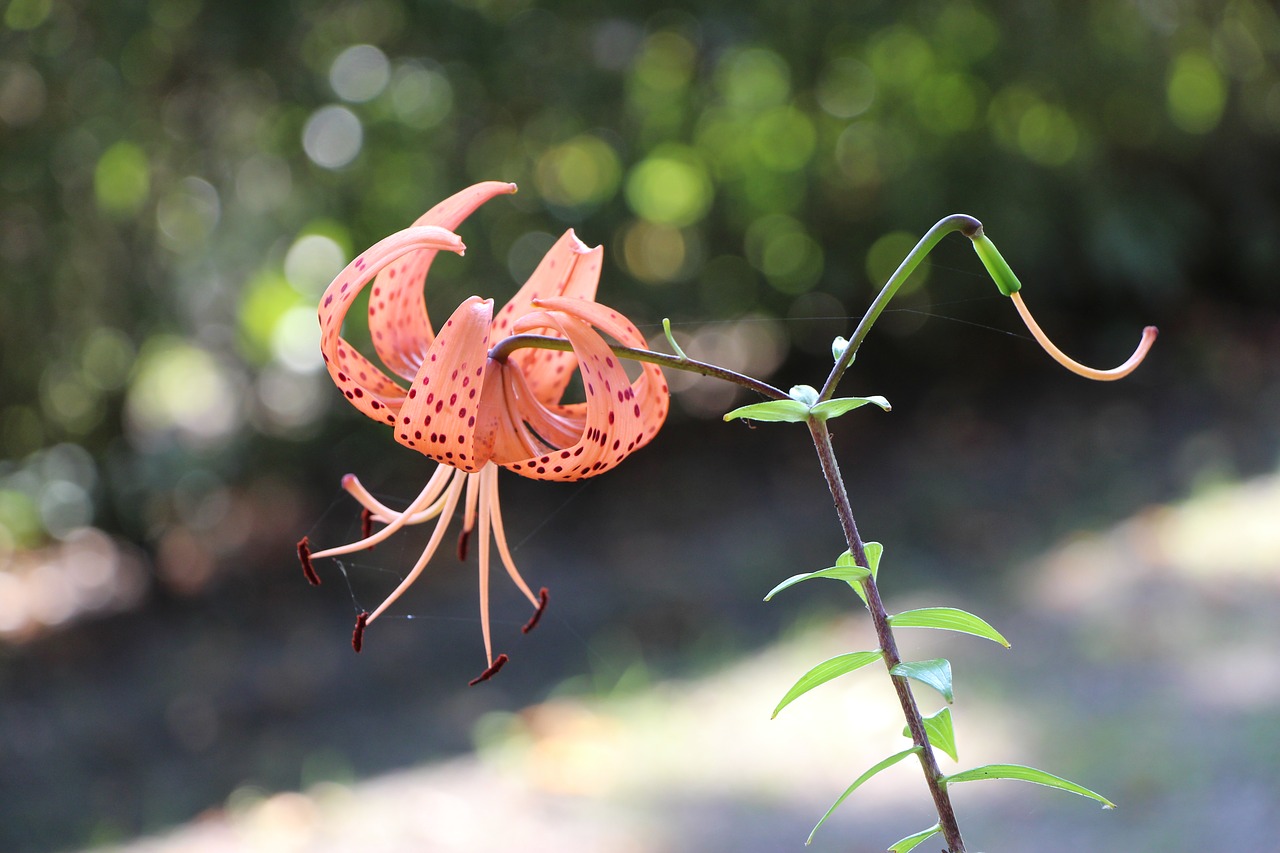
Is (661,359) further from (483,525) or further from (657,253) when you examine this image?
(657,253)

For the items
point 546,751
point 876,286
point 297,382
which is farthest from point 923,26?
point 546,751

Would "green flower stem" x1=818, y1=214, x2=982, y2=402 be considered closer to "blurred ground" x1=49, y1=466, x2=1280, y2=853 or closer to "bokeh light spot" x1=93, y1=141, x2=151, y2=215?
"blurred ground" x1=49, y1=466, x2=1280, y2=853

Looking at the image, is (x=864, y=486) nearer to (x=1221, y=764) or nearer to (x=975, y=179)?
(x=975, y=179)

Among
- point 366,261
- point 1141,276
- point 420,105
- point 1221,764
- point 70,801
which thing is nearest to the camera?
point 366,261

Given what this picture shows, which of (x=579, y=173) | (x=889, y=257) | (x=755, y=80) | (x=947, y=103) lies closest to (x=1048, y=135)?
(x=947, y=103)

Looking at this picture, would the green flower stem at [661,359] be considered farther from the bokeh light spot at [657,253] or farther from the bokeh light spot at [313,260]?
the bokeh light spot at [657,253]

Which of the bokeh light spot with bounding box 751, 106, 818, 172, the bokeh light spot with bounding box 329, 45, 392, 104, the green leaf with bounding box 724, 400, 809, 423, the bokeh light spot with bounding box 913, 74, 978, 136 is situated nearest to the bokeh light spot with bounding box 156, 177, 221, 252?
the bokeh light spot with bounding box 329, 45, 392, 104
